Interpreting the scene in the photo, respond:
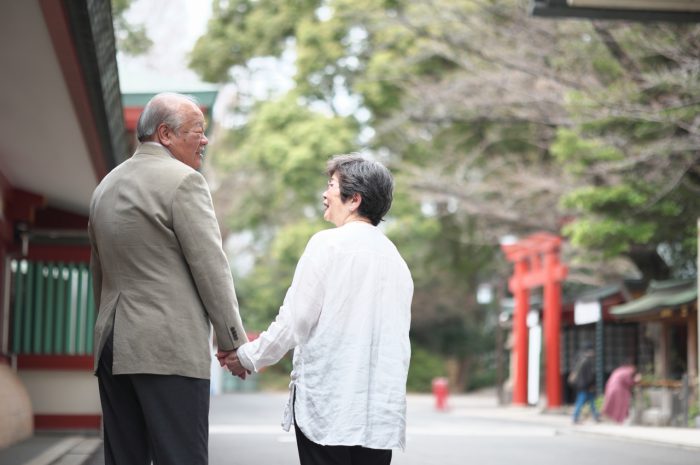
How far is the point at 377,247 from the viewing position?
456cm

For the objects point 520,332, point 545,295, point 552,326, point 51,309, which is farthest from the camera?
point 520,332

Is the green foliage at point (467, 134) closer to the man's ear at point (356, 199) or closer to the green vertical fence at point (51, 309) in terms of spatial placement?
the green vertical fence at point (51, 309)

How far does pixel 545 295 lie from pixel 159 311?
92.8ft

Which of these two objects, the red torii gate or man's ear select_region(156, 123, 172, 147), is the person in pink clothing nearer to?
the red torii gate

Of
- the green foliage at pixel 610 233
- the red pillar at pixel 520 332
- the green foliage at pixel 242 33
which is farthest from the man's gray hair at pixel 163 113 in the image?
the green foliage at pixel 242 33

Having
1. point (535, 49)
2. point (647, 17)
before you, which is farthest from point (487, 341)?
point (647, 17)

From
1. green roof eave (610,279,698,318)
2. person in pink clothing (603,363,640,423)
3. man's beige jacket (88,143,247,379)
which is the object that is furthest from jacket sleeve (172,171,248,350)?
person in pink clothing (603,363,640,423)

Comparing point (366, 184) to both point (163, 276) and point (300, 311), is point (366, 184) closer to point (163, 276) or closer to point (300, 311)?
point (300, 311)

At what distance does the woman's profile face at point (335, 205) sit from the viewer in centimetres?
468

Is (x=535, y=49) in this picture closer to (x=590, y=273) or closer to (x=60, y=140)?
(x=590, y=273)

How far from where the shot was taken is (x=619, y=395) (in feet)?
77.2

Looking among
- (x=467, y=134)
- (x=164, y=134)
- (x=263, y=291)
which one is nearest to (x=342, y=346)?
(x=164, y=134)

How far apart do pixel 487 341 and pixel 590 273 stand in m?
13.0

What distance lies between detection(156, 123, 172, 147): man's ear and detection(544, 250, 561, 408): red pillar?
26.6 metres
